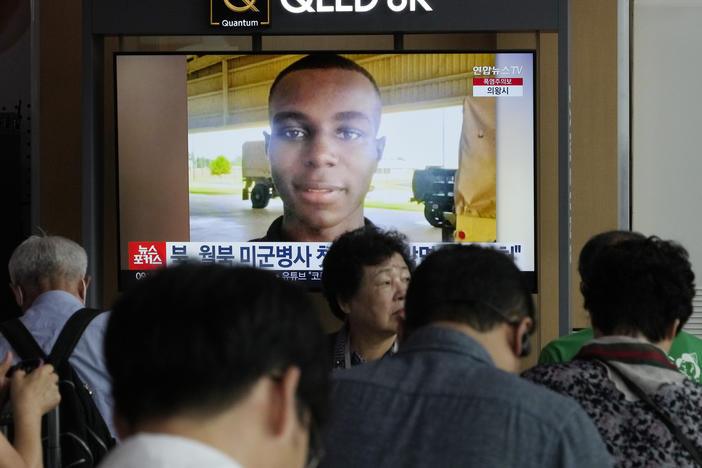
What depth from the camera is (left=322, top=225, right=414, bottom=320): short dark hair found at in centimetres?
322

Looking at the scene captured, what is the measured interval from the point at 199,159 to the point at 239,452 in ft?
14.6

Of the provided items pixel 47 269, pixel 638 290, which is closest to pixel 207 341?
pixel 638 290

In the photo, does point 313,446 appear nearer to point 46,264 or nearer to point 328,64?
point 46,264

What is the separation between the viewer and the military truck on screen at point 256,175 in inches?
208

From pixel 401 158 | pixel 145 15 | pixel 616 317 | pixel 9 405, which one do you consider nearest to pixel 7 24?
pixel 145 15

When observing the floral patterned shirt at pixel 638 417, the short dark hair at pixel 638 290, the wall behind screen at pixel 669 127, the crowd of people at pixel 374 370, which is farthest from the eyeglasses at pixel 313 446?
the wall behind screen at pixel 669 127

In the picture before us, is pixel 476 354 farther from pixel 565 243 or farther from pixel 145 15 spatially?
pixel 145 15

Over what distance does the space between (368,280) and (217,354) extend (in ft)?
7.40

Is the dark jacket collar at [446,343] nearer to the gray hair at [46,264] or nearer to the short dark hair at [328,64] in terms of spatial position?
the gray hair at [46,264]

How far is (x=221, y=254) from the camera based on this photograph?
5289 millimetres

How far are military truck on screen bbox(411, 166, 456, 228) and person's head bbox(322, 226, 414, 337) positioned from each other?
1947 millimetres

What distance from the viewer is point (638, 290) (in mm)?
2061

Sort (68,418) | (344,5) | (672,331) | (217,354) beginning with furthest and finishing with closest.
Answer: (344,5) → (68,418) → (672,331) → (217,354)

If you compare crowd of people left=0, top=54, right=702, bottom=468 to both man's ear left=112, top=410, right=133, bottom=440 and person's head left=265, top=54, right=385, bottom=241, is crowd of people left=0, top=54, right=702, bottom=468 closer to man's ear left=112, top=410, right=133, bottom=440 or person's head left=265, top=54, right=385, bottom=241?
man's ear left=112, top=410, right=133, bottom=440
